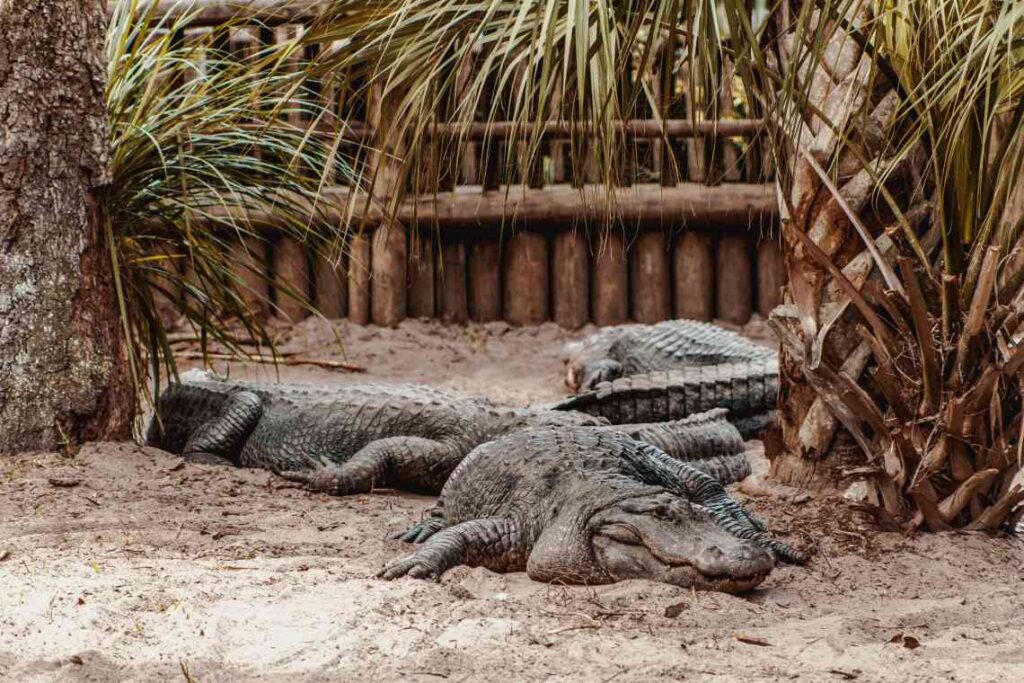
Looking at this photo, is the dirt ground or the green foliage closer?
the dirt ground

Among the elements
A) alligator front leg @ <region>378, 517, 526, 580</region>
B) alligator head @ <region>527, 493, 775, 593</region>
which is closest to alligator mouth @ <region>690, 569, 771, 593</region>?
alligator head @ <region>527, 493, 775, 593</region>

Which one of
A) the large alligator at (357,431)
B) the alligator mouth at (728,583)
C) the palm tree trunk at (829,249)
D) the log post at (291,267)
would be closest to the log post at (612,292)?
the log post at (291,267)

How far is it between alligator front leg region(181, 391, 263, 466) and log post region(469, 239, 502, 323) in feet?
9.11

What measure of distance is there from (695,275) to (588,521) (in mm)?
4793

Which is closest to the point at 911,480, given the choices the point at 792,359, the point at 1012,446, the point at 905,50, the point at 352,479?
the point at 1012,446

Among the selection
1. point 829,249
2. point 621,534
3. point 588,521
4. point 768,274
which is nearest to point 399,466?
point 588,521

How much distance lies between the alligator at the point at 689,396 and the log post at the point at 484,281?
2.23m

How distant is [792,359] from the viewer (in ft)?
12.3

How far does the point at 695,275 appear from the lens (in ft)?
26.1

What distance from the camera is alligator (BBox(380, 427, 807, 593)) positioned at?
315cm

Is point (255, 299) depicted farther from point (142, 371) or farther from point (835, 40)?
point (835, 40)

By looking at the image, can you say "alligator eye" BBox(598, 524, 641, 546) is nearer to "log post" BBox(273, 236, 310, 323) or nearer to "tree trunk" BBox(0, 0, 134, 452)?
"tree trunk" BBox(0, 0, 134, 452)

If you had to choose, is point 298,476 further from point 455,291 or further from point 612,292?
point 612,292

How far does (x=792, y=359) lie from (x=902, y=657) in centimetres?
131
